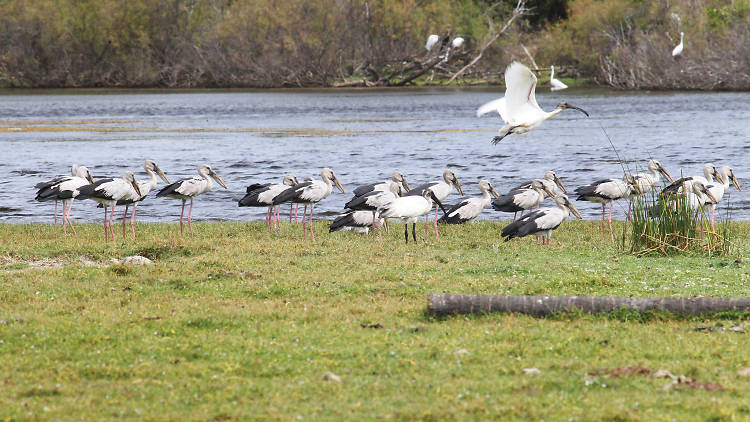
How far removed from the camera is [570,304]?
28.7ft

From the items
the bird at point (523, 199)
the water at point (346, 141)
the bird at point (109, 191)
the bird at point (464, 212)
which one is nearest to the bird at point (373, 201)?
the bird at point (464, 212)

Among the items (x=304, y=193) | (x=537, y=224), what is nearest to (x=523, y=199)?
(x=537, y=224)

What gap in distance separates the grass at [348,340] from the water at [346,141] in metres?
4.85

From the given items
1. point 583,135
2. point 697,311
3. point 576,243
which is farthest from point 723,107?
point 697,311

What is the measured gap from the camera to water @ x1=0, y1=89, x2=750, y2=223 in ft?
83.7

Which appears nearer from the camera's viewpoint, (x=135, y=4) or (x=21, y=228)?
(x=21, y=228)

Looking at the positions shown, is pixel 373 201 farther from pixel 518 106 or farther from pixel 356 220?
pixel 518 106

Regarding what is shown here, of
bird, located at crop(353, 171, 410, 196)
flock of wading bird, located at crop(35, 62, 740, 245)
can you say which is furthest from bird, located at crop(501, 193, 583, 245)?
bird, located at crop(353, 171, 410, 196)

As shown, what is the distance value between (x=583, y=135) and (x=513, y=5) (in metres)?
49.6

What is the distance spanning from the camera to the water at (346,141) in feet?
83.7

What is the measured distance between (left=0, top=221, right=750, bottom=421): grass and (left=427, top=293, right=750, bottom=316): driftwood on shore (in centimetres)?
11

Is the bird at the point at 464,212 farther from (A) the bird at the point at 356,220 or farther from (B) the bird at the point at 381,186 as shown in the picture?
(A) the bird at the point at 356,220

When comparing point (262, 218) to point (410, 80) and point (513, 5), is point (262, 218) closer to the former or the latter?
point (410, 80)

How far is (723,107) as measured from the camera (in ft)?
165
